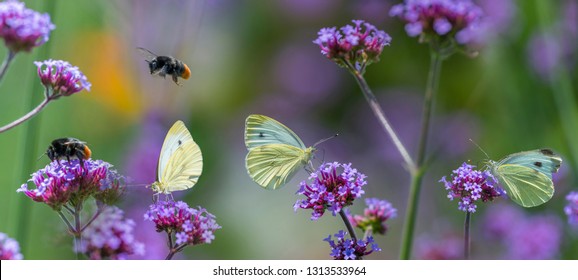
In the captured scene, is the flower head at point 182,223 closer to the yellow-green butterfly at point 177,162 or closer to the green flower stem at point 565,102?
the yellow-green butterfly at point 177,162

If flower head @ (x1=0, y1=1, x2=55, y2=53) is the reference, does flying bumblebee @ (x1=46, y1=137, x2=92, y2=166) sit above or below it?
below

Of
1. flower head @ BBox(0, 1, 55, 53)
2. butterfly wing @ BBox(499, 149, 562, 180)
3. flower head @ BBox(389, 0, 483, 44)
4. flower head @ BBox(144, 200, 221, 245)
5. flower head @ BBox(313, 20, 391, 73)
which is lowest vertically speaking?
flower head @ BBox(144, 200, 221, 245)

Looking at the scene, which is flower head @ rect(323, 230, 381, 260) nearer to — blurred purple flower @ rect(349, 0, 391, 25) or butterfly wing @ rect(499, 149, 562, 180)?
butterfly wing @ rect(499, 149, 562, 180)

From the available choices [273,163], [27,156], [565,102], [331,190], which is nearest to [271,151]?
[273,163]

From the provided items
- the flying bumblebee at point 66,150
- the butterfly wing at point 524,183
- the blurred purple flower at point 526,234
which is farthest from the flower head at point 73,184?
the blurred purple flower at point 526,234

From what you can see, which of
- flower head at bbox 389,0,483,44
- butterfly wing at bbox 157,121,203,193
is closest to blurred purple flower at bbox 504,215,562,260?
flower head at bbox 389,0,483,44

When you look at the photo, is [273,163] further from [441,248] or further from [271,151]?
[441,248]
